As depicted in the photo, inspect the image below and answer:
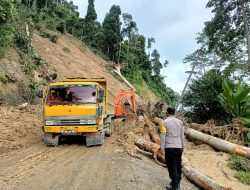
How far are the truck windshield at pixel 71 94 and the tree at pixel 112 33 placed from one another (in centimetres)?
4986

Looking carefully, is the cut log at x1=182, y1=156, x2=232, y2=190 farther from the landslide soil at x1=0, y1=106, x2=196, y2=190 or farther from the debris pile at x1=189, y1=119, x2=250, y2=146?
the debris pile at x1=189, y1=119, x2=250, y2=146

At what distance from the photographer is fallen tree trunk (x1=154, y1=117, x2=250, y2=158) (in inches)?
544

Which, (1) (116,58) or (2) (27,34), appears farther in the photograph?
(1) (116,58)

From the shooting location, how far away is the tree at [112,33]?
6388 cm

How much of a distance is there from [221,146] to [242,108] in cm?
506

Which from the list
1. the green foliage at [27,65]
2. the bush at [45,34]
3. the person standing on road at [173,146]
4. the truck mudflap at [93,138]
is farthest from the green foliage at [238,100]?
the bush at [45,34]

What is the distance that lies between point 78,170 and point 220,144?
6.70 m

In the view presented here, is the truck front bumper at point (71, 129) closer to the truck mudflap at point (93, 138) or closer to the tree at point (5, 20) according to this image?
the truck mudflap at point (93, 138)

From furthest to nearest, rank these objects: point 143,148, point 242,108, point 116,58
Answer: point 116,58
point 242,108
point 143,148

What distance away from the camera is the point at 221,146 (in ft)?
48.4

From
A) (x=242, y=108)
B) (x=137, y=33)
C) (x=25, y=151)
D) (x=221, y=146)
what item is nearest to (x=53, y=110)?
(x=25, y=151)

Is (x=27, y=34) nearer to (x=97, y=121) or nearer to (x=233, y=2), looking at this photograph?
(x=233, y=2)

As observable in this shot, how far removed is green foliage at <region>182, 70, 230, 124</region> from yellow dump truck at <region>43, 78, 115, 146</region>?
46.9 ft

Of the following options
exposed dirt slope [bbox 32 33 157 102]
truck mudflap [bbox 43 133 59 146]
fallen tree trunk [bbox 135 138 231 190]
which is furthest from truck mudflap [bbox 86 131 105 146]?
exposed dirt slope [bbox 32 33 157 102]
